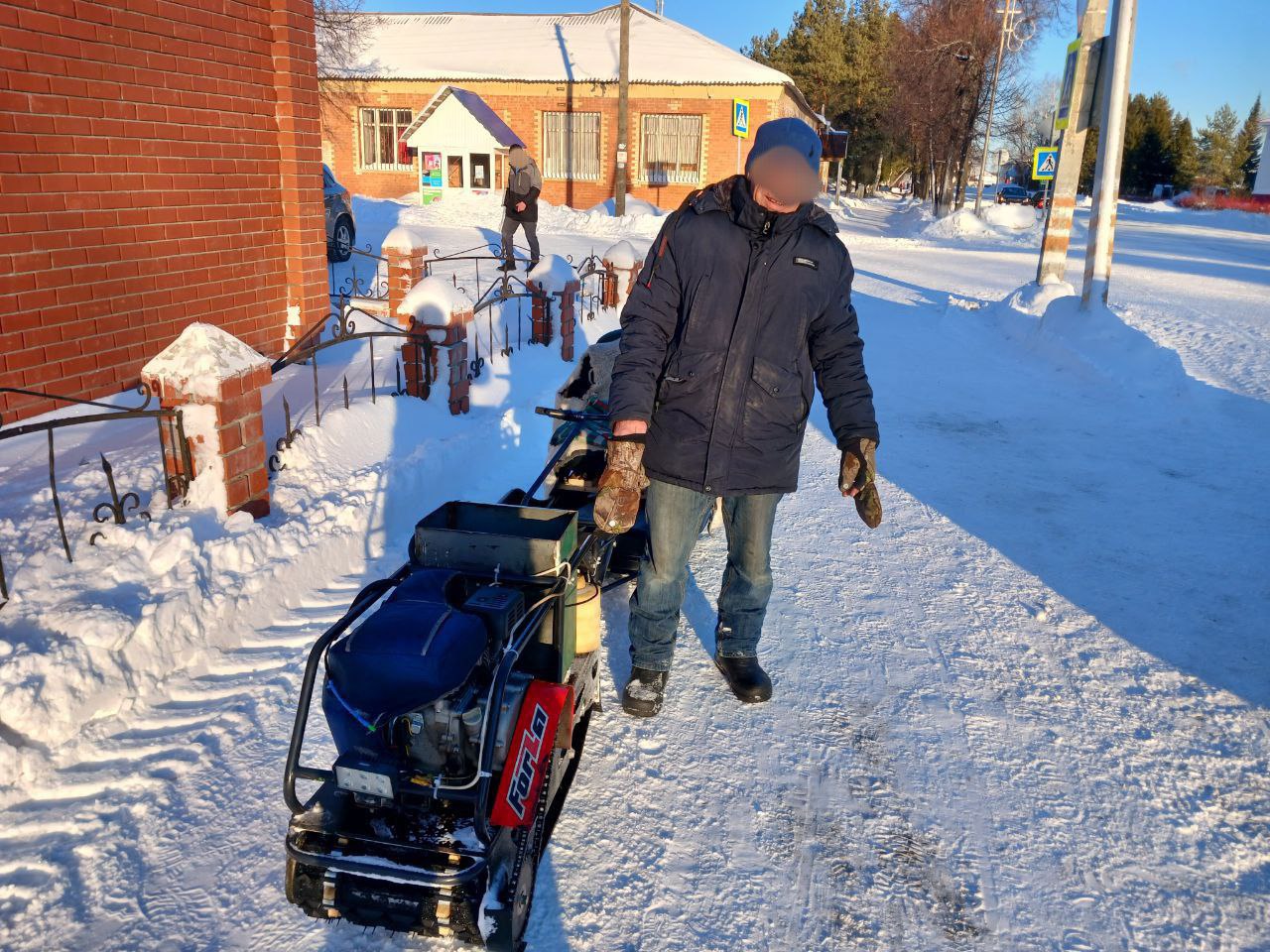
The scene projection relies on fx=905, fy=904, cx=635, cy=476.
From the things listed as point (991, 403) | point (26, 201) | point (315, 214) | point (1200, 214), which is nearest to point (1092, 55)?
point (991, 403)

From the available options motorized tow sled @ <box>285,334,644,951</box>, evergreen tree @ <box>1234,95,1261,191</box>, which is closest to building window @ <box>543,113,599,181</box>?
motorized tow sled @ <box>285,334,644,951</box>

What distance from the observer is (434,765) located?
7.63ft

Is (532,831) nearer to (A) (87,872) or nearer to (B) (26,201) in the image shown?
(A) (87,872)

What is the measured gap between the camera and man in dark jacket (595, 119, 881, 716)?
9.89 feet

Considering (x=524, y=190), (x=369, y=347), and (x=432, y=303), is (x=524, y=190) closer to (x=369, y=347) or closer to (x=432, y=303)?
(x=369, y=347)

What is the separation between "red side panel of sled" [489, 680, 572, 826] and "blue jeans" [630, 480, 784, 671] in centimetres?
81

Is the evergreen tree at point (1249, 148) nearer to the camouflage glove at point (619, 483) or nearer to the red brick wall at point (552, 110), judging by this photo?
the red brick wall at point (552, 110)

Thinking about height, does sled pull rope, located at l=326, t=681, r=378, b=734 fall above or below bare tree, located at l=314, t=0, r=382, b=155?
below

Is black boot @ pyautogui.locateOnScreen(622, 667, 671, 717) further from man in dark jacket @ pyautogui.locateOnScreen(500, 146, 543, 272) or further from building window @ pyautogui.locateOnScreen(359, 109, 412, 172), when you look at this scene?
building window @ pyautogui.locateOnScreen(359, 109, 412, 172)

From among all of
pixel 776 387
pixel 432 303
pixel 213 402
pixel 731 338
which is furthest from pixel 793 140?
pixel 432 303

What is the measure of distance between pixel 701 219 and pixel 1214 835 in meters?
2.56

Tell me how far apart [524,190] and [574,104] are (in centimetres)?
1965

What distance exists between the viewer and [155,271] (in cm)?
645

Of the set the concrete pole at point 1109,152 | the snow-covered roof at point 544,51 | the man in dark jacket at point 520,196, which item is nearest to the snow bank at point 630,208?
the snow-covered roof at point 544,51
